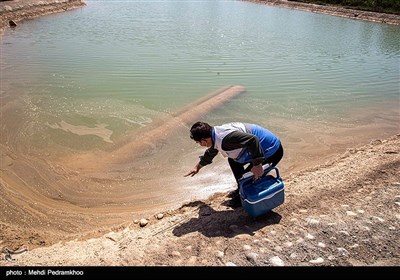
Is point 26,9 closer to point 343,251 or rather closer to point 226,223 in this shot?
point 226,223

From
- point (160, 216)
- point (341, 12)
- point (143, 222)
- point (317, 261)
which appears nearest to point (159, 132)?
point (160, 216)

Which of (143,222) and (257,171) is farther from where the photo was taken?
(143,222)

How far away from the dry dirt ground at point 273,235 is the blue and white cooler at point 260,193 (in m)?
0.21

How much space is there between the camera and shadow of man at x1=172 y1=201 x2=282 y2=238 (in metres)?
3.97

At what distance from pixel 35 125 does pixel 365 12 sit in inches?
1416

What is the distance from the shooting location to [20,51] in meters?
16.4

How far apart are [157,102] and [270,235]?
274 inches

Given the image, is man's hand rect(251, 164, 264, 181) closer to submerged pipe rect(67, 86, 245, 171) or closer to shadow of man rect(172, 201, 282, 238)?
shadow of man rect(172, 201, 282, 238)

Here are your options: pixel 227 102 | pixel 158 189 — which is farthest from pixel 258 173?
pixel 227 102

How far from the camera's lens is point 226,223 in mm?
4164

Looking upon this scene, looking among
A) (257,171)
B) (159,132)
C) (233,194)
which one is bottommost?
(159,132)

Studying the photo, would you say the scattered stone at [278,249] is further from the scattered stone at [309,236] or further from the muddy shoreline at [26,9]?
the muddy shoreline at [26,9]

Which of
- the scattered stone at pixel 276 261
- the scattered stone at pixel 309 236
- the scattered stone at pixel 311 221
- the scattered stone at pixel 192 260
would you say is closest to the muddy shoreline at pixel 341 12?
the scattered stone at pixel 311 221

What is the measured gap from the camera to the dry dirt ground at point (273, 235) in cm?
347
